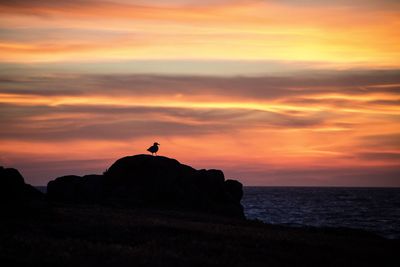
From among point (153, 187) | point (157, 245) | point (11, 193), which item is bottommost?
point (157, 245)

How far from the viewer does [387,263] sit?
98.1 ft

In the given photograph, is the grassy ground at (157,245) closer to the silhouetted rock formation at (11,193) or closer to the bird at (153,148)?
the silhouetted rock formation at (11,193)

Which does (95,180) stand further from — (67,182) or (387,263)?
(387,263)

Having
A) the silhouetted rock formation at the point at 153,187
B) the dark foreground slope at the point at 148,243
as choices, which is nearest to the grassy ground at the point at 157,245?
the dark foreground slope at the point at 148,243

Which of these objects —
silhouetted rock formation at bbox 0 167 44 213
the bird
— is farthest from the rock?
silhouetted rock formation at bbox 0 167 44 213

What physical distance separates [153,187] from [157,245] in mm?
32354

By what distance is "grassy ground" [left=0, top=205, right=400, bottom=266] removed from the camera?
2519 cm

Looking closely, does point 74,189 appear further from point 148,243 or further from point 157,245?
point 157,245

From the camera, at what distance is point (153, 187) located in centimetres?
6172

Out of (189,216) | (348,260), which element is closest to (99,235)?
(348,260)

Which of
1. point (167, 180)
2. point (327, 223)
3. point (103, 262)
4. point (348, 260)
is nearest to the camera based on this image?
point (103, 262)

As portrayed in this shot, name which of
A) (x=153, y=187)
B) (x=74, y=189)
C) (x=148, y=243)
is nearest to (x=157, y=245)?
(x=148, y=243)

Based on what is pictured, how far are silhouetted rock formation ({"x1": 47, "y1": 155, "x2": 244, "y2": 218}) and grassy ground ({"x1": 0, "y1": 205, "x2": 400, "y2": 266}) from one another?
2095 centimetres

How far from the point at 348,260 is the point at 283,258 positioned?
11.4ft
